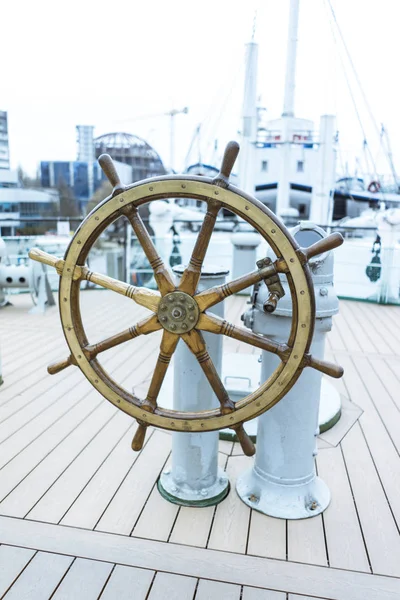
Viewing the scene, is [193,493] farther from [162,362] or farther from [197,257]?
[197,257]

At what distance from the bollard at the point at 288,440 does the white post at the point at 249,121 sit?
412 inches

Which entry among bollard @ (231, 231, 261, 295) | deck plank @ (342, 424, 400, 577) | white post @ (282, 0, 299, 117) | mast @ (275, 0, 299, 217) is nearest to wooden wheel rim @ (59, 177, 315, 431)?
deck plank @ (342, 424, 400, 577)

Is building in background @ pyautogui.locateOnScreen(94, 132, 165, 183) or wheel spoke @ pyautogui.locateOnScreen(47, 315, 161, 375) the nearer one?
wheel spoke @ pyautogui.locateOnScreen(47, 315, 161, 375)

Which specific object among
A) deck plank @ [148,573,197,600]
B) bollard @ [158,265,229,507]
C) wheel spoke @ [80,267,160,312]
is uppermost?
wheel spoke @ [80,267,160,312]

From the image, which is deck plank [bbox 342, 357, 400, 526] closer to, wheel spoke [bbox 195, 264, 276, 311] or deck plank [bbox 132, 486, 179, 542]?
deck plank [bbox 132, 486, 179, 542]

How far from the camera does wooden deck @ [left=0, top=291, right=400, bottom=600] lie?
128cm

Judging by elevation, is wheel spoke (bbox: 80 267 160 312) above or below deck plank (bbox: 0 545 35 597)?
above

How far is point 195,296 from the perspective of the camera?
122 cm

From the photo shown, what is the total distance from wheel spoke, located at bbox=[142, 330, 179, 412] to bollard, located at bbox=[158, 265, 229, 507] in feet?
0.80

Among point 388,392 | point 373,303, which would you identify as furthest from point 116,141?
point 388,392

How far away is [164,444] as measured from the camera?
2.01 metres

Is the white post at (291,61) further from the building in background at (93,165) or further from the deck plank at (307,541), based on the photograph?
the deck plank at (307,541)

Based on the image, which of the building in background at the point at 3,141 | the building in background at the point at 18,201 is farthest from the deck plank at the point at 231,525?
the building in background at the point at 3,141

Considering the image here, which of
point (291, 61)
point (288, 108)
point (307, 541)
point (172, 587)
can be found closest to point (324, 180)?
point (288, 108)
